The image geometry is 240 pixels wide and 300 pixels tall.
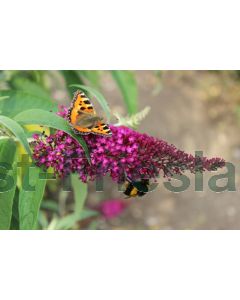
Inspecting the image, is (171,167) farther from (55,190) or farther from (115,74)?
(55,190)

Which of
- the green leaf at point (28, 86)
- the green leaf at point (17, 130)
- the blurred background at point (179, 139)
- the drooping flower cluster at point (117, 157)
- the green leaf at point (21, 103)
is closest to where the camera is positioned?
the green leaf at point (17, 130)

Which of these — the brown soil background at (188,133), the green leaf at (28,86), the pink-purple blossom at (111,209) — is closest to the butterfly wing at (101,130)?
the green leaf at (28,86)

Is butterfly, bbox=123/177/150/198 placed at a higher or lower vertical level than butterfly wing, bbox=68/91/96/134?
lower

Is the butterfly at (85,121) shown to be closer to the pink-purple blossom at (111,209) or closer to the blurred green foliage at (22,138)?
the blurred green foliage at (22,138)

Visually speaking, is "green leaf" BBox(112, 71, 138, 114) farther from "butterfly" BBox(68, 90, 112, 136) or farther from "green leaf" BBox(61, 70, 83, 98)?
"butterfly" BBox(68, 90, 112, 136)

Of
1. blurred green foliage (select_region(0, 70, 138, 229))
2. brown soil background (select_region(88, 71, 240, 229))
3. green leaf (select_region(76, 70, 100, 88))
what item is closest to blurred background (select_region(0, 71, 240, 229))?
brown soil background (select_region(88, 71, 240, 229))

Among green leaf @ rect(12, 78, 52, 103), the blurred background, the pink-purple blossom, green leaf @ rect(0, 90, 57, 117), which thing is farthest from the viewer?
the blurred background

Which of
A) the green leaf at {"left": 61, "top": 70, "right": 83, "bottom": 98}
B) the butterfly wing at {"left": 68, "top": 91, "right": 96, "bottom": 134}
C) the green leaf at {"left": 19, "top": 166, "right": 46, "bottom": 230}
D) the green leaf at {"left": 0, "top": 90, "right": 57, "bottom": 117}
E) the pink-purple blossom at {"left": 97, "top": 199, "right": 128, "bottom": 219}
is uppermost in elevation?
the green leaf at {"left": 61, "top": 70, "right": 83, "bottom": 98}

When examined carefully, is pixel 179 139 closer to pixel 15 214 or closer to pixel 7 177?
pixel 15 214
